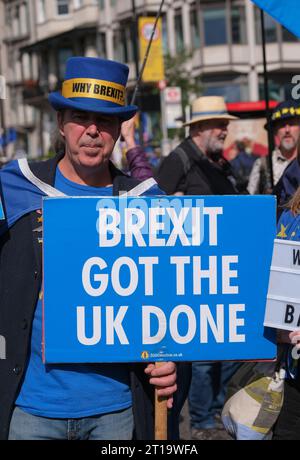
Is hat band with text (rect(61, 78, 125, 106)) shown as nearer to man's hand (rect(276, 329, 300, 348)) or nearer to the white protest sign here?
the white protest sign

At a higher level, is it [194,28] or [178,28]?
[178,28]

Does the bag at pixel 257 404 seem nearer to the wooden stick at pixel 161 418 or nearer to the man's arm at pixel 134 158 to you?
the wooden stick at pixel 161 418

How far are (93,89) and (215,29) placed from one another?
1473 inches

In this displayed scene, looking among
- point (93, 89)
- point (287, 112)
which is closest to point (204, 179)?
point (287, 112)

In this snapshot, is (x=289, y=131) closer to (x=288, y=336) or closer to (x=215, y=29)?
(x=288, y=336)

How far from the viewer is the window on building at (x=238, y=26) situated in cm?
3888

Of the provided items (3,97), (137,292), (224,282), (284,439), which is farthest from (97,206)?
(284,439)

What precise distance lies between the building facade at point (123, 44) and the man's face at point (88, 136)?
74.6ft

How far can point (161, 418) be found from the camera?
3.03m

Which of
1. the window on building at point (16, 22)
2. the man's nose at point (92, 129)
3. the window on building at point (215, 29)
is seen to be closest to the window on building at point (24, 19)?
the window on building at point (16, 22)

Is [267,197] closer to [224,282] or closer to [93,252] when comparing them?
[224,282]

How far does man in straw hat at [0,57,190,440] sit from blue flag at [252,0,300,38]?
65 centimetres

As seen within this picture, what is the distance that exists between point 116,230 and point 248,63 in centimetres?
3712

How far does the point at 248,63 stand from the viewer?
39031 mm
